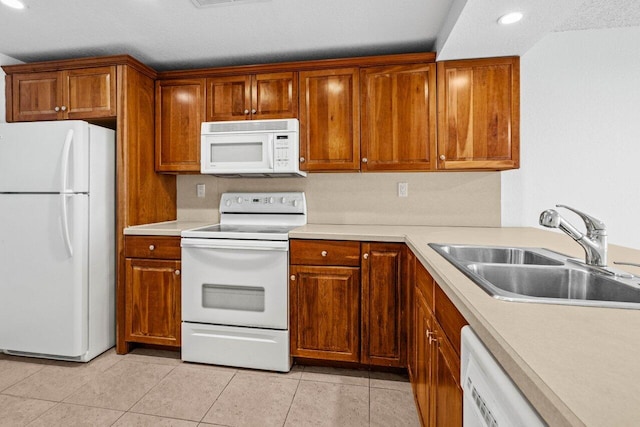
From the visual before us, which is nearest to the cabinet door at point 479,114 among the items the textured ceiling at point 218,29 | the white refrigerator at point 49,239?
the textured ceiling at point 218,29

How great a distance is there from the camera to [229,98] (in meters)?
2.56

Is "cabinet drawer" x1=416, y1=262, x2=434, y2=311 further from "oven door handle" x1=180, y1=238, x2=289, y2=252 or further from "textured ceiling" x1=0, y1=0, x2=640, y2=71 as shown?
"textured ceiling" x1=0, y1=0, x2=640, y2=71

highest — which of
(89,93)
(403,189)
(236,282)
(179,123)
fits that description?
(89,93)

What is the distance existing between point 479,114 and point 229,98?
182 cm

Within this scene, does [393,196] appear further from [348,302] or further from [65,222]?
[65,222]

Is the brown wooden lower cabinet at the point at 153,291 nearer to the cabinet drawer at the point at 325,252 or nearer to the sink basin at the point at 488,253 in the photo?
the cabinet drawer at the point at 325,252

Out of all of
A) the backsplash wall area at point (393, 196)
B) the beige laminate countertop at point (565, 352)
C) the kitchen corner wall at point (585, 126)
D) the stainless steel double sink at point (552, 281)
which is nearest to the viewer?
the beige laminate countertop at point (565, 352)

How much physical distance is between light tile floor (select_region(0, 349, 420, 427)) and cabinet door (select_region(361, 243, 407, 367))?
0.54 ft

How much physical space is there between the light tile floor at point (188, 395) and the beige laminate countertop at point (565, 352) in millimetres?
1214

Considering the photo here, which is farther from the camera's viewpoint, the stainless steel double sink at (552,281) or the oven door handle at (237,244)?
the oven door handle at (237,244)

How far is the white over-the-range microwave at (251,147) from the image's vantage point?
2389mm

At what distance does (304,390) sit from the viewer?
1.96 metres

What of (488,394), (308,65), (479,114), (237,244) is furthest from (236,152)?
(488,394)

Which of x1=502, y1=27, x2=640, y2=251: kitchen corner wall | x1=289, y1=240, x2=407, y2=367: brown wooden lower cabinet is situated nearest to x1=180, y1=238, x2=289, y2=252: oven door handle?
x1=289, y1=240, x2=407, y2=367: brown wooden lower cabinet
